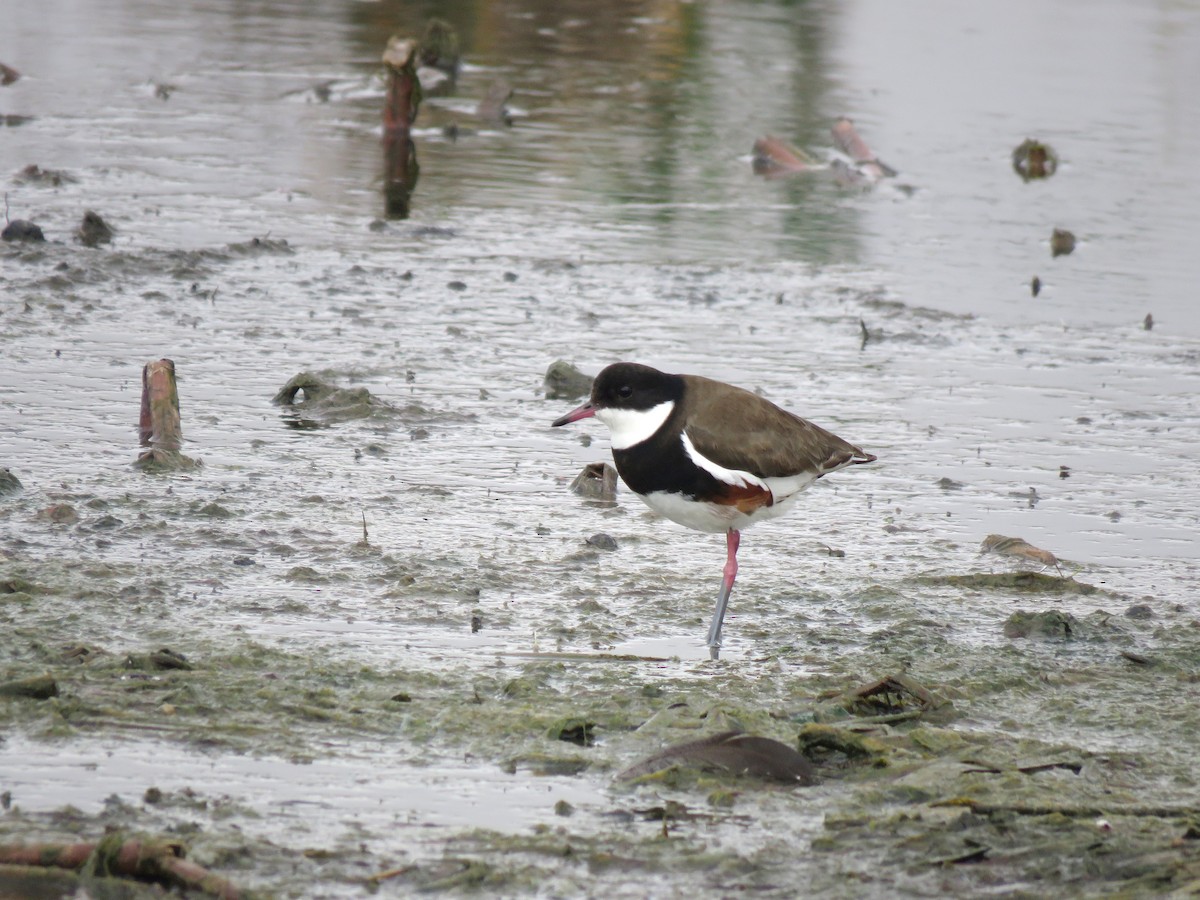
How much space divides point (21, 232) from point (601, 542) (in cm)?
495

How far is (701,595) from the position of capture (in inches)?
251

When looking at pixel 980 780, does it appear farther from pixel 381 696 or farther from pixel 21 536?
pixel 21 536

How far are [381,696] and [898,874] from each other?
65.9 inches

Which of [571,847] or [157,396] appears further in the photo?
[157,396]

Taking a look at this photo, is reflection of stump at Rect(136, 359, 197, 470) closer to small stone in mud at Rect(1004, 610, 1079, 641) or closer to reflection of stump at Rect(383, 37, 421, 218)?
small stone in mud at Rect(1004, 610, 1079, 641)

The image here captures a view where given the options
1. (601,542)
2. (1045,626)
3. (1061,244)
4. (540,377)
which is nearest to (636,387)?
Result: (601,542)

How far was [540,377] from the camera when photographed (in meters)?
8.84

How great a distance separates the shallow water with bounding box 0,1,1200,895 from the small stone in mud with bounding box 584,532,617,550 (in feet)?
0.33

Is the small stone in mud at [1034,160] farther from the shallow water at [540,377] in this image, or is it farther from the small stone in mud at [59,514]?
the small stone in mud at [59,514]

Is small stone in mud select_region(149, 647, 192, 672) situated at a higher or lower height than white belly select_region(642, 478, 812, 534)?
lower

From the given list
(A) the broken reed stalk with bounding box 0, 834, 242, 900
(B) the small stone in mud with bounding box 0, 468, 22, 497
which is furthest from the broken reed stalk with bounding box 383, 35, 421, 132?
(A) the broken reed stalk with bounding box 0, 834, 242, 900

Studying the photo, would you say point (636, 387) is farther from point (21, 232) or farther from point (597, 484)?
point (21, 232)

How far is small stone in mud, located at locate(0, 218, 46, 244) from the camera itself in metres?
9.97

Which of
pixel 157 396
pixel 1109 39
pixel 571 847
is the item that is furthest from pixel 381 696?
pixel 1109 39
